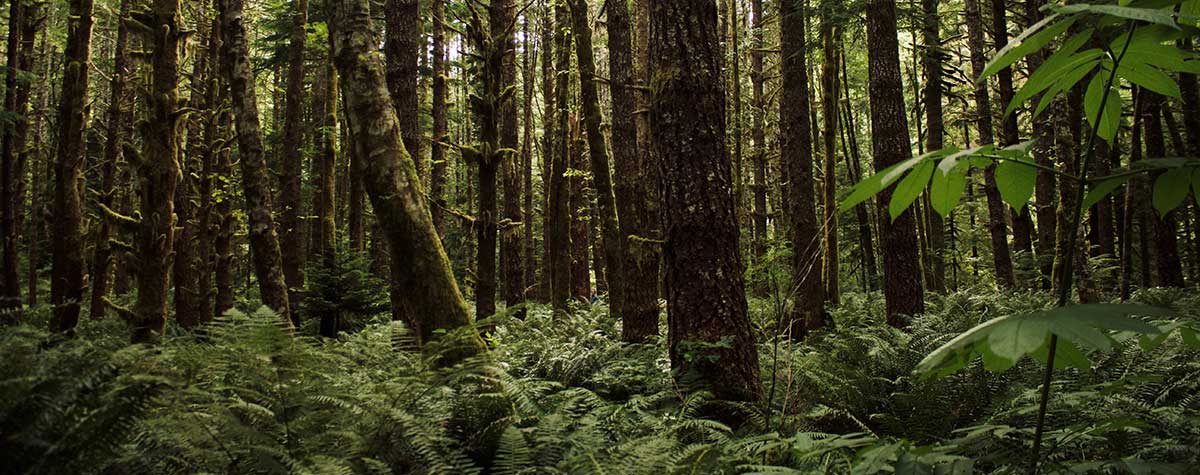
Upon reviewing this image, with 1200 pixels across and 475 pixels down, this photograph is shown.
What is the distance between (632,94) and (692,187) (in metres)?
6.03

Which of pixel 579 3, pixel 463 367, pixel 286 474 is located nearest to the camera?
pixel 286 474

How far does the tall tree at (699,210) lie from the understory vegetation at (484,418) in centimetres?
33

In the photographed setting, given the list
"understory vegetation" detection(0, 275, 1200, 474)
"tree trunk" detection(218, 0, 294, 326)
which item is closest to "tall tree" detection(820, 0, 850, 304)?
"understory vegetation" detection(0, 275, 1200, 474)

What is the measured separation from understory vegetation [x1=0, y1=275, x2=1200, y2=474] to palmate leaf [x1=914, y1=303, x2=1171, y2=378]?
8.2 inches

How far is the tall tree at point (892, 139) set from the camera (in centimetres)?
890

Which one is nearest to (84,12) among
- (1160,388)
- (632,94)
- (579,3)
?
(579,3)

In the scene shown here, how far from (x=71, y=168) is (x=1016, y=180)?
12.5 metres

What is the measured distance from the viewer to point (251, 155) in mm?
9398

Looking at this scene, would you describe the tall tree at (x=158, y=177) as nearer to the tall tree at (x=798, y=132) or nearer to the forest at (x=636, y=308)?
the forest at (x=636, y=308)

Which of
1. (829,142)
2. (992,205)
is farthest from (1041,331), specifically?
(992,205)

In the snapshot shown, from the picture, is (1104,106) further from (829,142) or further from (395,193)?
(829,142)

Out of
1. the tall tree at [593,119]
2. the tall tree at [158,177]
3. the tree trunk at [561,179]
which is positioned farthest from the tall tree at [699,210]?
the tall tree at [158,177]

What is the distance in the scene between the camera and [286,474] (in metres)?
2.60

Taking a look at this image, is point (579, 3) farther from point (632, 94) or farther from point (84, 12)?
point (84, 12)
